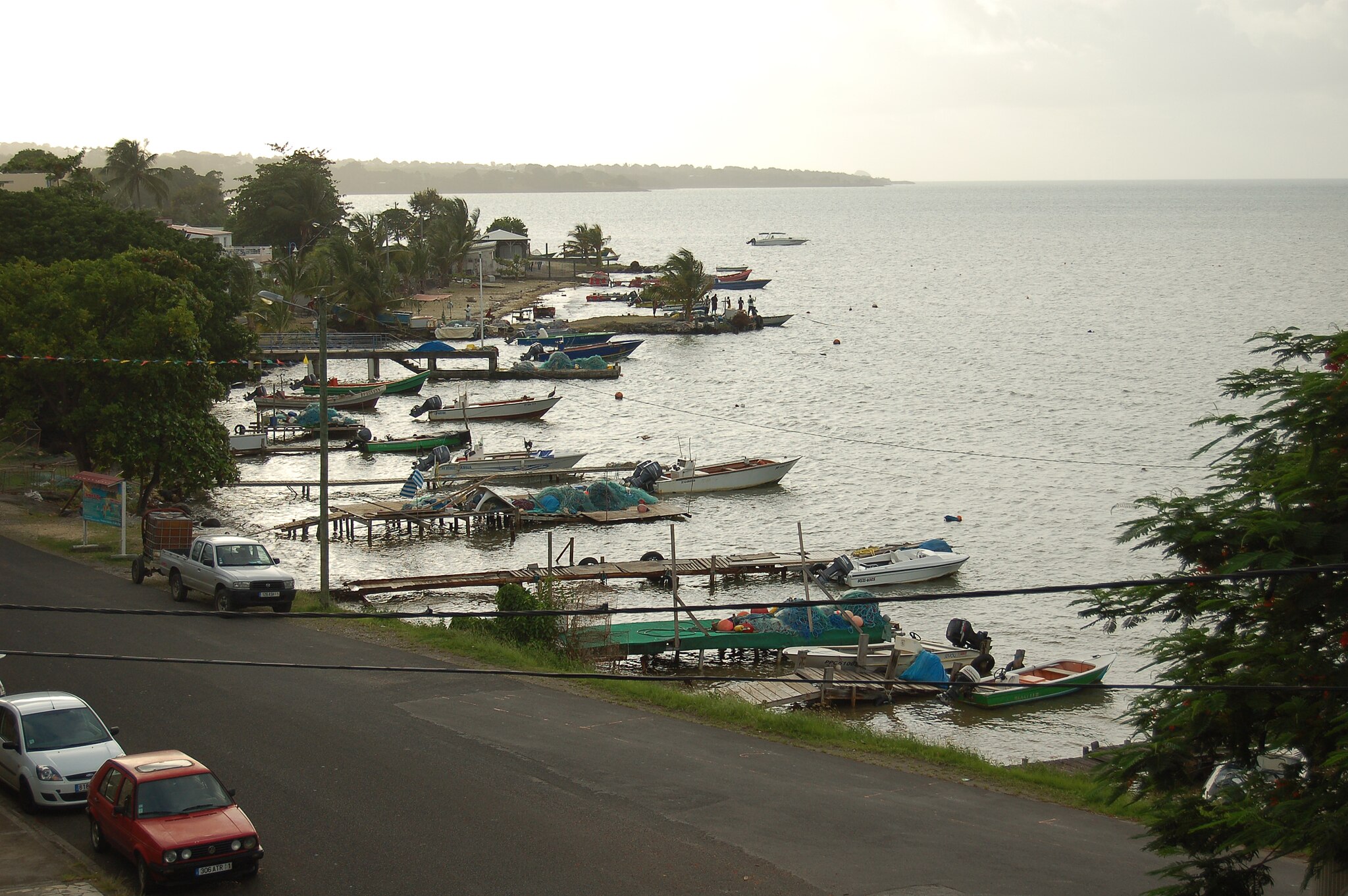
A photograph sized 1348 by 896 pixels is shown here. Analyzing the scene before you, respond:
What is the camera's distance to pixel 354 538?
43.5 metres

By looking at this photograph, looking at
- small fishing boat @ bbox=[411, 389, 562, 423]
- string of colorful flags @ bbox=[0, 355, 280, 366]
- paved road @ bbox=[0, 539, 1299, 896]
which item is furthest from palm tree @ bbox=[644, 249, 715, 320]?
paved road @ bbox=[0, 539, 1299, 896]

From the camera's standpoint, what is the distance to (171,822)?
1313 cm

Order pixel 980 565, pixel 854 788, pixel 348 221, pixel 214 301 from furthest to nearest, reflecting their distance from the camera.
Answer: pixel 348 221, pixel 214 301, pixel 980 565, pixel 854 788

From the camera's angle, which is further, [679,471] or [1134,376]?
[1134,376]

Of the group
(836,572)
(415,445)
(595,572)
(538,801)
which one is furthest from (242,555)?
(415,445)

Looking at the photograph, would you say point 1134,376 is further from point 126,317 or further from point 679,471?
point 126,317

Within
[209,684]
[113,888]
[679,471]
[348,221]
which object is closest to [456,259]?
[348,221]

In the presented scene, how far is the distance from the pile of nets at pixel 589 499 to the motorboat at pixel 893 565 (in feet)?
35.0

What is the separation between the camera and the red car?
12.8 meters

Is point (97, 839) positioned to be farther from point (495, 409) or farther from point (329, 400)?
point (329, 400)

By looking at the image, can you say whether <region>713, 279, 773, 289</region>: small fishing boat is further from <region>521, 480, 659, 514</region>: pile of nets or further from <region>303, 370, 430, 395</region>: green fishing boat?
<region>521, 480, 659, 514</region>: pile of nets

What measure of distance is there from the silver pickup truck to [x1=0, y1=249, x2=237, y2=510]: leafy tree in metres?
8.09

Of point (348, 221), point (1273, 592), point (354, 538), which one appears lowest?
point (354, 538)

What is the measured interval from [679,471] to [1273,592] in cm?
3932
